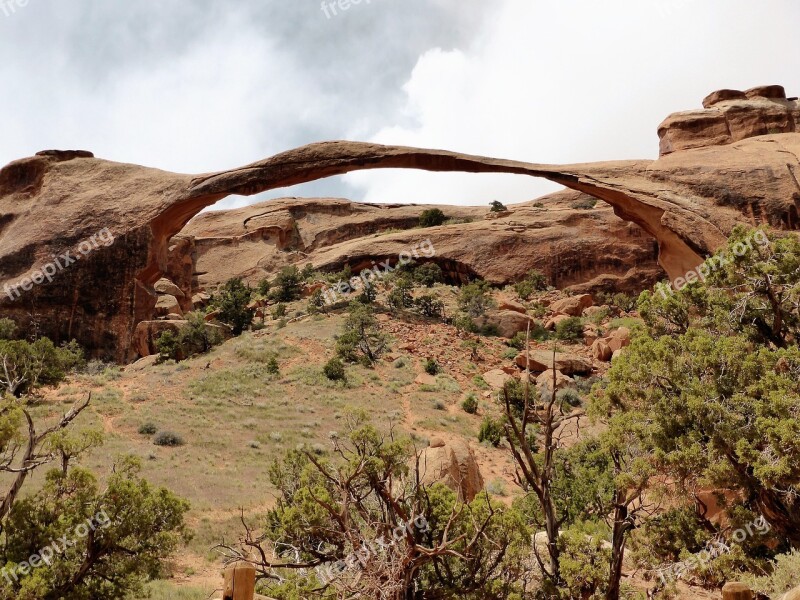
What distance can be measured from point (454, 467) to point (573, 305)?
21188 mm

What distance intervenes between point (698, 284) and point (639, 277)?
26.4 meters

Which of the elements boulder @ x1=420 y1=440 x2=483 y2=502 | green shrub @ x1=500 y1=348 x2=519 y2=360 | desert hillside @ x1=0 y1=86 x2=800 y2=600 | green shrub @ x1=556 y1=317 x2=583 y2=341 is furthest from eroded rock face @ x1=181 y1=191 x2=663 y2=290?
boulder @ x1=420 y1=440 x2=483 y2=502

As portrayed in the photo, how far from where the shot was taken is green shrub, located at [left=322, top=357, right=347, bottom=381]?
70.0 feet

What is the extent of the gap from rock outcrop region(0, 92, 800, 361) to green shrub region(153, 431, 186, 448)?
125 inches

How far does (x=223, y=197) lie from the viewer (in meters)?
15.6

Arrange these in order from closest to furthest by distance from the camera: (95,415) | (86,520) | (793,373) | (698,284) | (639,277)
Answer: (86,520) → (793,373) → (698,284) → (95,415) → (639,277)

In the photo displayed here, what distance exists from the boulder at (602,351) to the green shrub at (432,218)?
835 inches

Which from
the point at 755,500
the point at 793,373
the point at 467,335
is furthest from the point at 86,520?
the point at 467,335

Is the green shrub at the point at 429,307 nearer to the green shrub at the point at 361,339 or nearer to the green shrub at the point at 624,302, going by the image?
the green shrub at the point at 361,339

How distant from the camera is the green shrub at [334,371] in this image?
21328 mm

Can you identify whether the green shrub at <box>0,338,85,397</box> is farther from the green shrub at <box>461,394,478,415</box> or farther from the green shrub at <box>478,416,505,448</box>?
the green shrub at <box>478,416,505,448</box>

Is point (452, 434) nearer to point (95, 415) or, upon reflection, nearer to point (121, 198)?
point (95, 415)

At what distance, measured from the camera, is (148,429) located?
1584cm

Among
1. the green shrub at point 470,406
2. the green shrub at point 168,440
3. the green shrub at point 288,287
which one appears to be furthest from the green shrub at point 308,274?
the green shrub at point 168,440
